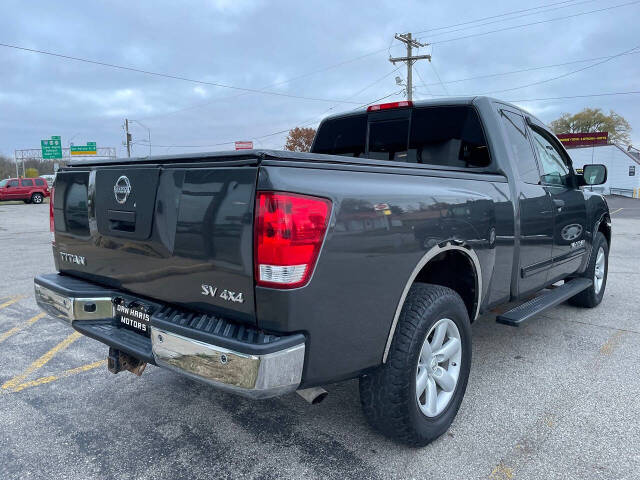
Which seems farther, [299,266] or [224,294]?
[224,294]

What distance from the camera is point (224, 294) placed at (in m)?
2.11

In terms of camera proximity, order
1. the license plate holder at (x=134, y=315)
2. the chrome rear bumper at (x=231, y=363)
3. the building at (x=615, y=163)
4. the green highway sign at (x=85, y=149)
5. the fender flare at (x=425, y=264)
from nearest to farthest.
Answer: the chrome rear bumper at (x=231, y=363) → the fender flare at (x=425, y=264) → the license plate holder at (x=134, y=315) → the building at (x=615, y=163) → the green highway sign at (x=85, y=149)

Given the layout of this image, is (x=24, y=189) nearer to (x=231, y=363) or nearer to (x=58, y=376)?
(x=58, y=376)

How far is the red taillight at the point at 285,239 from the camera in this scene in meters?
1.92

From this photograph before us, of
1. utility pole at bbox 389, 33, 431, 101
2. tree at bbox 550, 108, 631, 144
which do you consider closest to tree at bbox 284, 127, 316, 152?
utility pole at bbox 389, 33, 431, 101

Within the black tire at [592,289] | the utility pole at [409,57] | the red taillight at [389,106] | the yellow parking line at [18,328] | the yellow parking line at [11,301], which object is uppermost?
the utility pole at [409,57]

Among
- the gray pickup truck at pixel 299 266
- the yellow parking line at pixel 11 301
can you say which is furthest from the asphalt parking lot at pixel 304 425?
the yellow parking line at pixel 11 301

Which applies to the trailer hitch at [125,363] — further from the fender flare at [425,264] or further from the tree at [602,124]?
the tree at [602,124]

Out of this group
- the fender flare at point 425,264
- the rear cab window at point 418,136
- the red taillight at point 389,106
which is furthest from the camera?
the red taillight at point 389,106

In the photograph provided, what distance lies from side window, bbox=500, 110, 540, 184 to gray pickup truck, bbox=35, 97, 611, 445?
0.12 m

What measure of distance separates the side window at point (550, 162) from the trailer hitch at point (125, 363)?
3.33 m

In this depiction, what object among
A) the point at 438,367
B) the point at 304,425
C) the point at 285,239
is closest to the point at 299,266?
the point at 285,239

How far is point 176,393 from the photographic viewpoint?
3.31 meters

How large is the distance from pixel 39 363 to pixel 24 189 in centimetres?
3389
